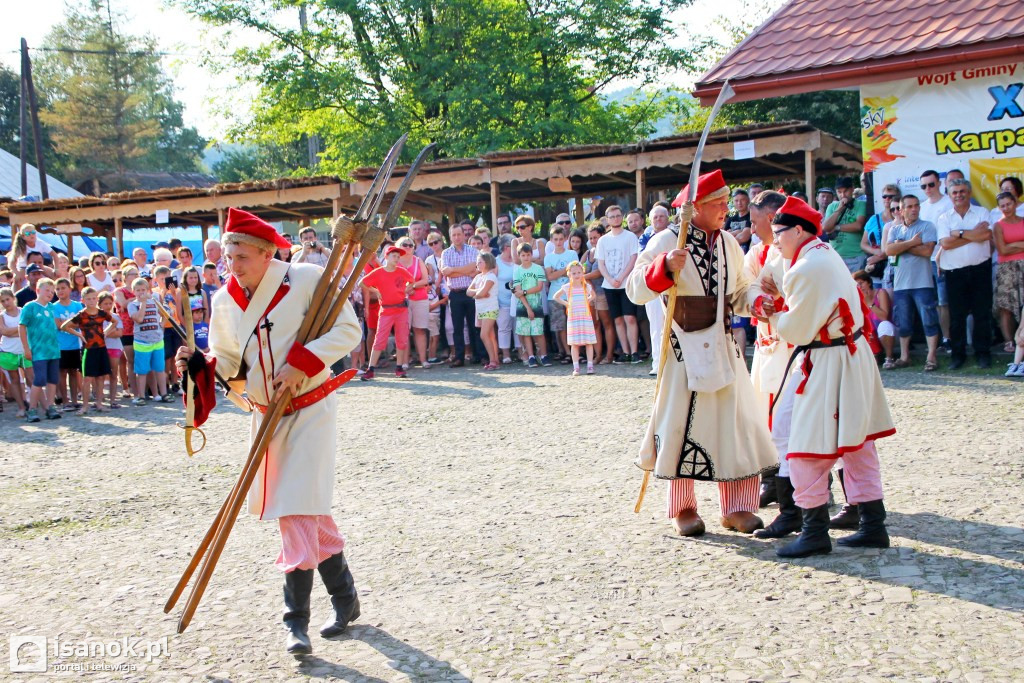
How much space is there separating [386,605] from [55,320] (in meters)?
8.61

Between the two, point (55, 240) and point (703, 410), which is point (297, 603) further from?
point (55, 240)

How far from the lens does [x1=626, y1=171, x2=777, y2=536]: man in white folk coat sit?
5.57 meters

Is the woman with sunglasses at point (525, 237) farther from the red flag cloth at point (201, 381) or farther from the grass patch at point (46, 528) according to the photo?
the red flag cloth at point (201, 381)

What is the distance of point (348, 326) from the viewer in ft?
14.5

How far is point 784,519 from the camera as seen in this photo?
5.59 m

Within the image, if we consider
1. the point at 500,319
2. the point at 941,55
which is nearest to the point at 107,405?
the point at 500,319

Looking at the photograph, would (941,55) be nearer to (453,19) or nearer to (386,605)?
(386,605)

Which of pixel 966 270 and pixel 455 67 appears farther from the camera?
pixel 455 67

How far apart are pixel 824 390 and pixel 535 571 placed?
66.1 inches

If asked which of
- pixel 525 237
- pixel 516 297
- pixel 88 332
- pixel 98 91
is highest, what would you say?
pixel 98 91

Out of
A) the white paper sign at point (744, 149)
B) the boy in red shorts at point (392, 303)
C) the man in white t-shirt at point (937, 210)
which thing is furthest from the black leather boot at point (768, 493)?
the white paper sign at point (744, 149)

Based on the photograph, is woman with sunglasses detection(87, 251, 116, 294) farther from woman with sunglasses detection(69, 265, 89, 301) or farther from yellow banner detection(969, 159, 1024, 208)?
yellow banner detection(969, 159, 1024, 208)

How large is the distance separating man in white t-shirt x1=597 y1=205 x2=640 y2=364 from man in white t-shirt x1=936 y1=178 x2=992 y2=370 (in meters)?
3.65

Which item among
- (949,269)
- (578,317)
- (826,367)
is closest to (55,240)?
(578,317)
